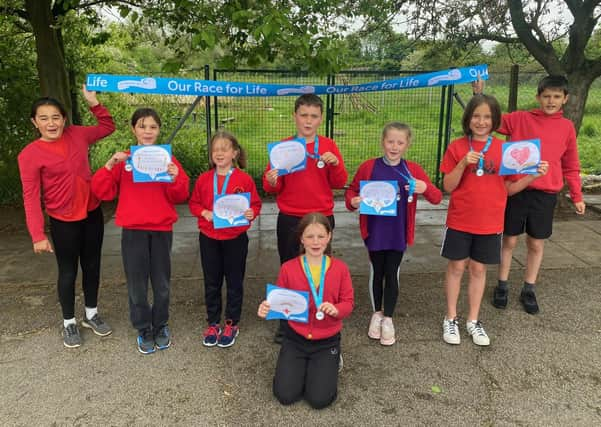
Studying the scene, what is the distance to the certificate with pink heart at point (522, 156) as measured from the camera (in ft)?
11.1

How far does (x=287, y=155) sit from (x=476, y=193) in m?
1.39

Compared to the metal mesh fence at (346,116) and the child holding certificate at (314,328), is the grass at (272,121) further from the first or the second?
the child holding certificate at (314,328)

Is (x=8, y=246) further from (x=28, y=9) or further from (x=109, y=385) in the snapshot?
(x=109, y=385)

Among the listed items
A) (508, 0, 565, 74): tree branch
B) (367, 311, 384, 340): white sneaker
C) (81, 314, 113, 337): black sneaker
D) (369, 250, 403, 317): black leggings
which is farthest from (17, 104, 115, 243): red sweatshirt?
(508, 0, 565, 74): tree branch

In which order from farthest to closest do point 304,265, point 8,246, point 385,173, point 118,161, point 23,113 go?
point 23,113 → point 8,246 → point 385,173 → point 118,161 → point 304,265

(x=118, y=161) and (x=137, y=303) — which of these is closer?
(x=118, y=161)

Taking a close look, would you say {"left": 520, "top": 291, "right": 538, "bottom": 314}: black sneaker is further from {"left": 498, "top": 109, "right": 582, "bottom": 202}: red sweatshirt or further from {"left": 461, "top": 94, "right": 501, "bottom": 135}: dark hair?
{"left": 461, "top": 94, "right": 501, "bottom": 135}: dark hair

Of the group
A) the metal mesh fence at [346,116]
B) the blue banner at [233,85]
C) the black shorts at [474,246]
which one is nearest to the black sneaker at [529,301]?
the black shorts at [474,246]

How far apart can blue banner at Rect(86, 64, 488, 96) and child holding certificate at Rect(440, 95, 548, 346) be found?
750 mm

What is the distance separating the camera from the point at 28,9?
6012 mm

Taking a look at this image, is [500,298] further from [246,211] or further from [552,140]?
[246,211]

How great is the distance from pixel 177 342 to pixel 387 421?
5.54ft

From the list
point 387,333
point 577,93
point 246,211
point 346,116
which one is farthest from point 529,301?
point 346,116

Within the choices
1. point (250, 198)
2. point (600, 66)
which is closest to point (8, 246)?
point (250, 198)
